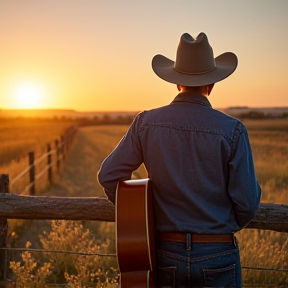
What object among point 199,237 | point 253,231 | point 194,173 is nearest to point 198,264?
point 199,237

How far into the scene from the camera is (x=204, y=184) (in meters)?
2.56

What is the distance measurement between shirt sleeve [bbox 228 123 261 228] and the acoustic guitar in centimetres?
42

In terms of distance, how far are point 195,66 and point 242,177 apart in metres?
0.60

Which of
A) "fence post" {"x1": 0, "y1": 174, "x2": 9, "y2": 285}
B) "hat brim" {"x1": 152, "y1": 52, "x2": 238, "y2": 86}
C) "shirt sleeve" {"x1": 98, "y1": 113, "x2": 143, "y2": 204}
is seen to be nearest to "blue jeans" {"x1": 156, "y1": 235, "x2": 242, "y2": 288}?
"shirt sleeve" {"x1": 98, "y1": 113, "x2": 143, "y2": 204}

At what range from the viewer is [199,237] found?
2.60 meters

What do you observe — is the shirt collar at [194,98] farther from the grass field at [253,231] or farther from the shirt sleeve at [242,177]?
the grass field at [253,231]

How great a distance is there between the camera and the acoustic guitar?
2.62m

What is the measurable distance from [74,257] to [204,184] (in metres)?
3.46

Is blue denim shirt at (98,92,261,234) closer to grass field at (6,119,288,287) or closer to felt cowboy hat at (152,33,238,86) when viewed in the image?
felt cowboy hat at (152,33,238,86)

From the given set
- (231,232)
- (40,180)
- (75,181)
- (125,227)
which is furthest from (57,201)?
(75,181)

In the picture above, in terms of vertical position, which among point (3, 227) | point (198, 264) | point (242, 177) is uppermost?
point (242, 177)

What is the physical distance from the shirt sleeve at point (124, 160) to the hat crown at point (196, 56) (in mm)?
347

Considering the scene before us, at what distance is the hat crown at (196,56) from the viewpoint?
2.70 metres

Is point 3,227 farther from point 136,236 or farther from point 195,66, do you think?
point 195,66
